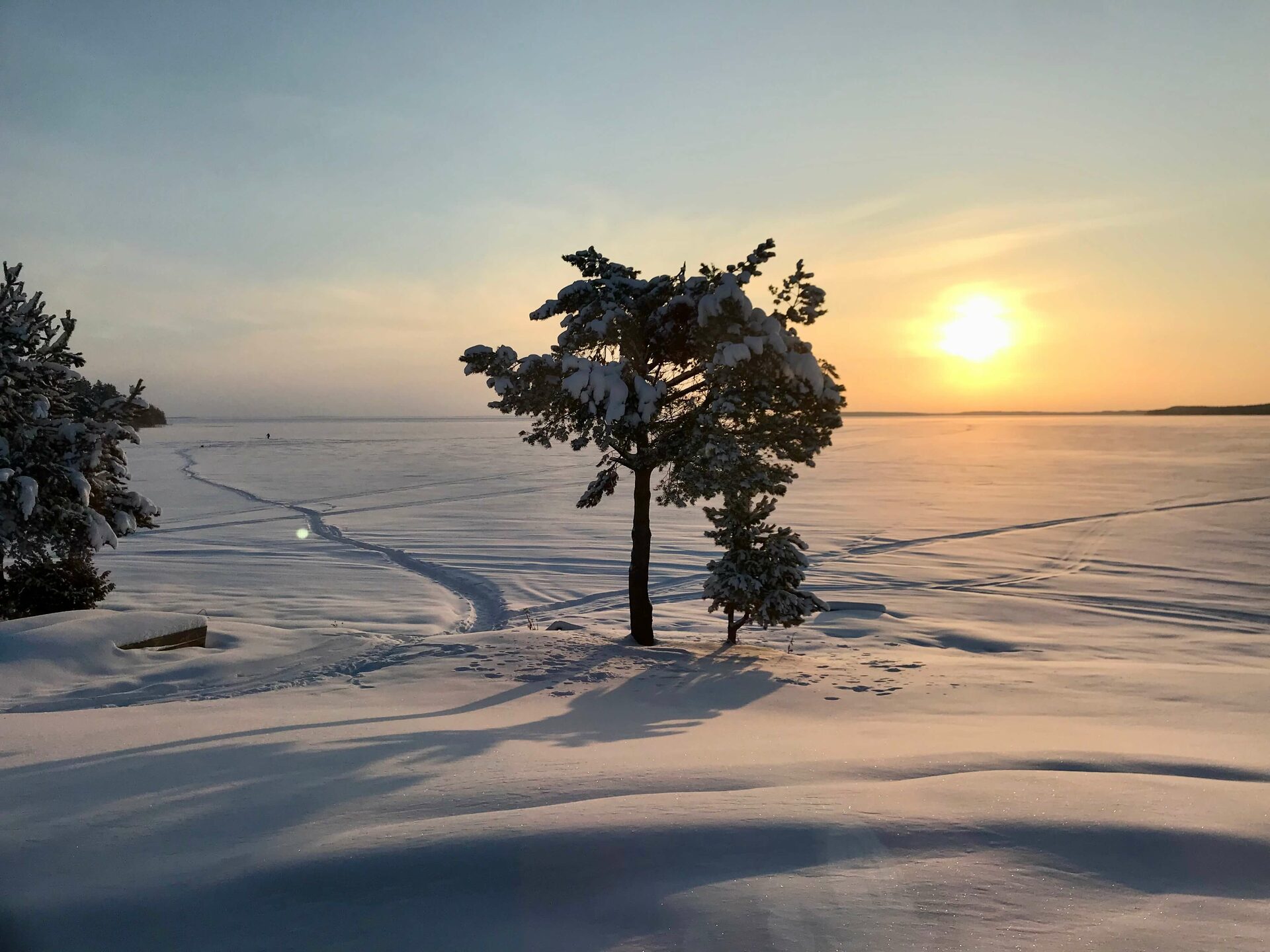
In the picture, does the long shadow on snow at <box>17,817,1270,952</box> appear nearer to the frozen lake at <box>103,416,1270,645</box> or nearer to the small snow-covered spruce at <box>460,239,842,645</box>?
the small snow-covered spruce at <box>460,239,842,645</box>

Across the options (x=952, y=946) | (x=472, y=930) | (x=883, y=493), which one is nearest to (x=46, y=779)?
(x=472, y=930)

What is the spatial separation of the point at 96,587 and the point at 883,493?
39557 millimetres

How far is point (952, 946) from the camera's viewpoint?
7.75 feet

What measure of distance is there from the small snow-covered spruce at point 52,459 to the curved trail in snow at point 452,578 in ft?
23.8

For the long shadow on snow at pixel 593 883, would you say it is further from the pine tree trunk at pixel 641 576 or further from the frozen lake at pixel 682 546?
the frozen lake at pixel 682 546

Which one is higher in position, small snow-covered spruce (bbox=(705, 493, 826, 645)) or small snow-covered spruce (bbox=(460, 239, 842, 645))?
small snow-covered spruce (bbox=(460, 239, 842, 645))

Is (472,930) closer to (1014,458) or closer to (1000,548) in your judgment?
(1000,548)

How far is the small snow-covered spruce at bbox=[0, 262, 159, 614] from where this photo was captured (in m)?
12.0

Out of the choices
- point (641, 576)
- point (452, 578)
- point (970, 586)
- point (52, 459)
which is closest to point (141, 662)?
point (52, 459)

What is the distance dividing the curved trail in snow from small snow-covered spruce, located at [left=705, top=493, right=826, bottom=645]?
21.2ft

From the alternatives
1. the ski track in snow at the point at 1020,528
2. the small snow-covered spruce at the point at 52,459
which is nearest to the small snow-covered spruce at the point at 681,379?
the small snow-covered spruce at the point at 52,459

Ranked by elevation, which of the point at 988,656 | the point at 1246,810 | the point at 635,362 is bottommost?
the point at 988,656

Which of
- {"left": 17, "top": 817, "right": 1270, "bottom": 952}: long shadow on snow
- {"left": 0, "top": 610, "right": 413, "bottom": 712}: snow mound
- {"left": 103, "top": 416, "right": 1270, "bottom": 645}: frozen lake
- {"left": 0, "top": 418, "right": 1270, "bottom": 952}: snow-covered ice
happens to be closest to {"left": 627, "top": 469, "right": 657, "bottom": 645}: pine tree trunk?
{"left": 0, "top": 418, "right": 1270, "bottom": 952}: snow-covered ice

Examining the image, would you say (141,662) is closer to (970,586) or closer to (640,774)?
(640,774)
